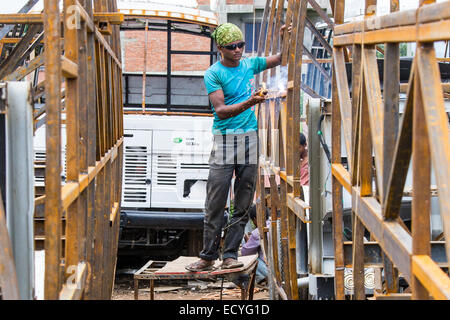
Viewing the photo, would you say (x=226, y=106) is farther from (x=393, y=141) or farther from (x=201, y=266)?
(x=393, y=141)

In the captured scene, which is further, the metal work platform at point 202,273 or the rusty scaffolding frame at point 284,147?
the metal work platform at point 202,273

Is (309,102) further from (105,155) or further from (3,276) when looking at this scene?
(3,276)

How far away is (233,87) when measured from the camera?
593 centimetres

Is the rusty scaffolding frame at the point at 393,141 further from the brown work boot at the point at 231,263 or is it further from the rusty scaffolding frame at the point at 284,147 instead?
the brown work boot at the point at 231,263

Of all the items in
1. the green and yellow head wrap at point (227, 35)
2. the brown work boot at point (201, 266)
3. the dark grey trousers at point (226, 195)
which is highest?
the green and yellow head wrap at point (227, 35)

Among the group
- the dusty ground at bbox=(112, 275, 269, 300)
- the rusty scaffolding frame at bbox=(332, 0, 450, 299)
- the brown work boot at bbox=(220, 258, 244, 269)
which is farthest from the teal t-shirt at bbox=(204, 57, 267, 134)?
the dusty ground at bbox=(112, 275, 269, 300)

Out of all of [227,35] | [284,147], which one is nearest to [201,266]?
[284,147]

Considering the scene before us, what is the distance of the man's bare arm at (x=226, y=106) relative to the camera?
548cm

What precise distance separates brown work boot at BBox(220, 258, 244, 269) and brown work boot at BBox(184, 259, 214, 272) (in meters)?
0.11

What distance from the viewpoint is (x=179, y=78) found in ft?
33.6

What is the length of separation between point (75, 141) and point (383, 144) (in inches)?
56.3

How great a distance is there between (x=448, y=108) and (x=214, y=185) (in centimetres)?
199

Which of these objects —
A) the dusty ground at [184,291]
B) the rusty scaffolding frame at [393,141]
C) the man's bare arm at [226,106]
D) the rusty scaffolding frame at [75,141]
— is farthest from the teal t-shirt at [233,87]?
the dusty ground at [184,291]

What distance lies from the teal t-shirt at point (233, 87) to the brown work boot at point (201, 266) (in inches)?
43.9
